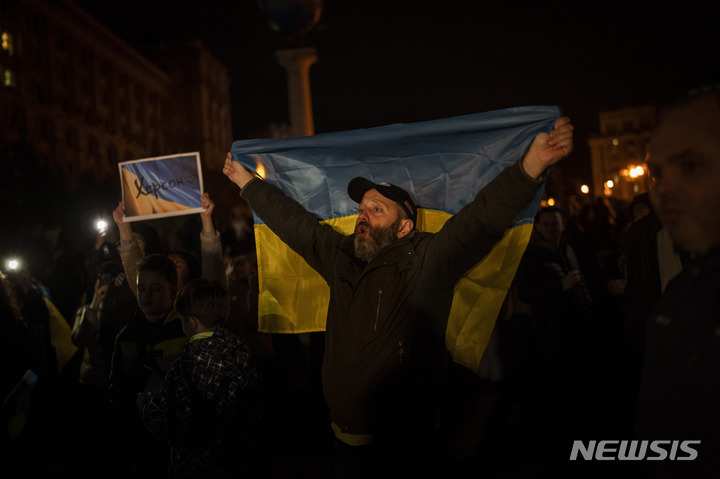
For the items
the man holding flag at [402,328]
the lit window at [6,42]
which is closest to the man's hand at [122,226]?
the man holding flag at [402,328]

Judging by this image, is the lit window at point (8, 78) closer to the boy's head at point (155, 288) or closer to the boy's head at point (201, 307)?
the boy's head at point (155, 288)

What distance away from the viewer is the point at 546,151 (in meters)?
2.53

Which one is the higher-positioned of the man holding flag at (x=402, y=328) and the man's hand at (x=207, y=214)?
the man's hand at (x=207, y=214)

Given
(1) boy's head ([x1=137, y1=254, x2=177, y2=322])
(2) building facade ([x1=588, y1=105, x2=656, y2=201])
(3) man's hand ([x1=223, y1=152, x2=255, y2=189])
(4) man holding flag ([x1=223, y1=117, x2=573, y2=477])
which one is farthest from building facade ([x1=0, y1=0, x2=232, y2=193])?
(2) building facade ([x1=588, y1=105, x2=656, y2=201])

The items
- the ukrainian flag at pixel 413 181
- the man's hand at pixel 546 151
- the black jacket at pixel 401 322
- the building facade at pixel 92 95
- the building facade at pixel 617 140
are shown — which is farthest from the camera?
the building facade at pixel 617 140

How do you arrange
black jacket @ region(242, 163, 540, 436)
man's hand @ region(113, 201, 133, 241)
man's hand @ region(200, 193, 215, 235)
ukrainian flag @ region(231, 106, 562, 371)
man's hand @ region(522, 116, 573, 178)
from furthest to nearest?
man's hand @ region(113, 201, 133, 241)
man's hand @ region(200, 193, 215, 235)
ukrainian flag @ region(231, 106, 562, 371)
black jacket @ region(242, 163, 540, 436)
man's hand @ region(522, 116, 573, 178)

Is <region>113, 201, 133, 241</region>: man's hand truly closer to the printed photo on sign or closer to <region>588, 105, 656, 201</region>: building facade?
the printed photo on sign

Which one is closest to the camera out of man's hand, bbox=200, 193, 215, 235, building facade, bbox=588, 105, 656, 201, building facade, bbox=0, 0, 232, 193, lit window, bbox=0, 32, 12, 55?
man's hand, bbox=200, 193, 215, 235

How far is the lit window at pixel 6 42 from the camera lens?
42.0 meters

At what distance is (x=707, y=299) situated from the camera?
142cm

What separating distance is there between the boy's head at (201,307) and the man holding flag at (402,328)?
65 cm

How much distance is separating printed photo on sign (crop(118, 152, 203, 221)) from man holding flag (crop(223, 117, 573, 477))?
6.88ft

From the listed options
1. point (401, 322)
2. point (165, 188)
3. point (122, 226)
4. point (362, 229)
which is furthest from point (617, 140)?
point (401, 322)

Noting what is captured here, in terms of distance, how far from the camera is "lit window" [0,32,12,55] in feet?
138
